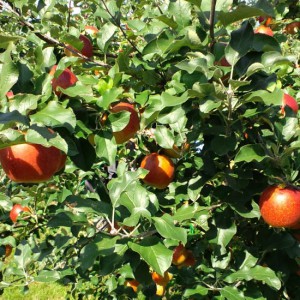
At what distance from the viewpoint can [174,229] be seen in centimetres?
103

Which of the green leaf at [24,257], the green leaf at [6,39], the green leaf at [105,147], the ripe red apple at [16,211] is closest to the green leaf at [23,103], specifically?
the green leaf at [6,39]

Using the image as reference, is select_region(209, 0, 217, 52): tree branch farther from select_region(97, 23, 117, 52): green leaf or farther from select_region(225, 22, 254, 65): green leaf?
select_region(97, 23, 117, 52): green leaf

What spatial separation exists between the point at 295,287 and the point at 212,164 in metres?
0.68

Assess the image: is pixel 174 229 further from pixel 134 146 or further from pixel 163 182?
pixel 134 146

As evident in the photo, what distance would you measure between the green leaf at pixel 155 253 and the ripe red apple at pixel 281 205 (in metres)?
0.38

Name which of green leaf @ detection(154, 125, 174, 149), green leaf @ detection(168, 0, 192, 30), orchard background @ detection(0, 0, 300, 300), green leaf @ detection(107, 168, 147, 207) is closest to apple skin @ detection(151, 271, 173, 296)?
orchard background @ detection(0, 0, 300, 300)

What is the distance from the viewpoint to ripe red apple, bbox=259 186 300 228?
118 cm

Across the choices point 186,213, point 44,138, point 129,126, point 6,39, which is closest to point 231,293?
point 186,213

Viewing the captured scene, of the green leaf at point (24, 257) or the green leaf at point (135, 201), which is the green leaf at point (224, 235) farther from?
the green leaf at point (24, 257)

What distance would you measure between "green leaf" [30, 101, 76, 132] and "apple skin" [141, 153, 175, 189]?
0.71m

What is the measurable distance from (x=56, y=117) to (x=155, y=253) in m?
0.40

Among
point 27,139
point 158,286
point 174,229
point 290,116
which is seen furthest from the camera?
point 158,286

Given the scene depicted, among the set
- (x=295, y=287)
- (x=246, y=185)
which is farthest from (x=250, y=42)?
(x=295, y=287)

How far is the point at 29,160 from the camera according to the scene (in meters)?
0.93
